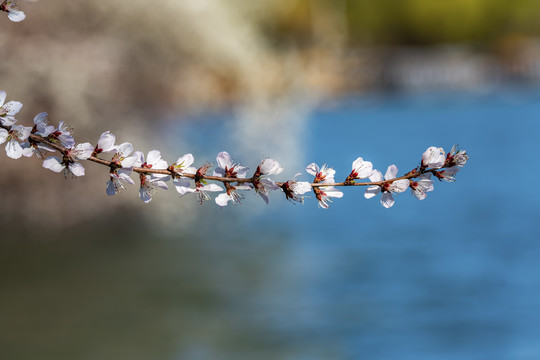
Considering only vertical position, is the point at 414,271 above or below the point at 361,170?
above

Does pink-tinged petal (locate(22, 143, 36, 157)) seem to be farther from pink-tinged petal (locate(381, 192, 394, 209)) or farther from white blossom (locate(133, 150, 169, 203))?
pink-tinged petal (locate(381, 192, 394, 209))

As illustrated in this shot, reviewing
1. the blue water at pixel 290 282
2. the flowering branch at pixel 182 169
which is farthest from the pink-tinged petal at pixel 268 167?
the blue water at pixel 290 282

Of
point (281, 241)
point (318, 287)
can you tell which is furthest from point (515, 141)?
point (318, 287)

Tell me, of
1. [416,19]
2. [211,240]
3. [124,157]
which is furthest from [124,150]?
[416,19]

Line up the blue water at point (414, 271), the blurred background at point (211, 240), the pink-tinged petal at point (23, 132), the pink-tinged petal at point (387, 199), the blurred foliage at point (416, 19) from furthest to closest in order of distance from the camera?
1. the blurred foliage at point (416, 19)
2. the blurred background at point (211, 240)
3. the blue water at point (414, 271)
4. the pink-tinged petal at point (387, 199)
5. the pink-tinged petal at point (23, 132)

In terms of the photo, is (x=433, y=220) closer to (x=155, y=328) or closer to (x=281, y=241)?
(x=281, y=241)

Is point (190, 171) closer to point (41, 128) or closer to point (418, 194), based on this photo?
point (41, 128)

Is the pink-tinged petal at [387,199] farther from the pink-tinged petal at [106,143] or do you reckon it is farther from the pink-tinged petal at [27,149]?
the pink-tinged petal at [27,149]
